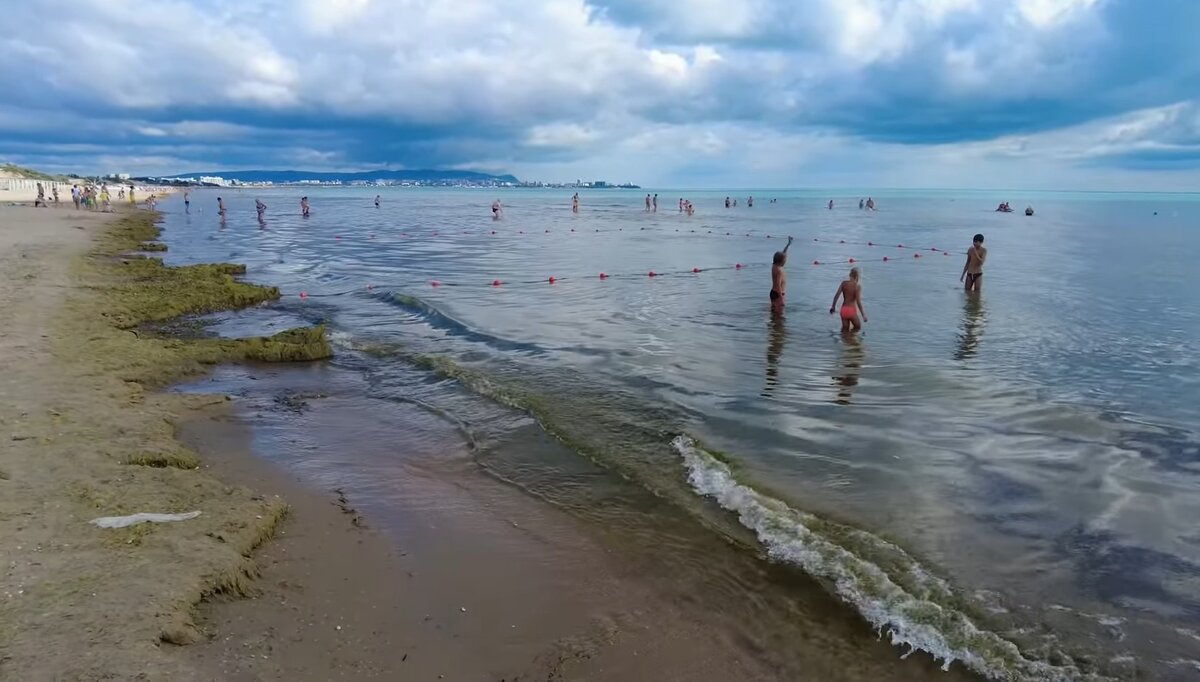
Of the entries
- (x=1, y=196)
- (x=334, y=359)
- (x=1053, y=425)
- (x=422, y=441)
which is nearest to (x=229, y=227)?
(x=1, y=196)

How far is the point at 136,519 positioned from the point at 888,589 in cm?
630

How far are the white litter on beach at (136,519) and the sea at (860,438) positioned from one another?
6.21ft

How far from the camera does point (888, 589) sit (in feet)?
19.6

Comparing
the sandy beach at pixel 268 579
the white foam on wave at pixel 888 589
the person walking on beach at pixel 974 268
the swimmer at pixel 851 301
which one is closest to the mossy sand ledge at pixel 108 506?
the sandy beach at pixel 268 579

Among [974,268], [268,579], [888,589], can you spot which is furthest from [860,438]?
[974,268]

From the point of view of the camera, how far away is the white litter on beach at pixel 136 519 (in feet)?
19.0

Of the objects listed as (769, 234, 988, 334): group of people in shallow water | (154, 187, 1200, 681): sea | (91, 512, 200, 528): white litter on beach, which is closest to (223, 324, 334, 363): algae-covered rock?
(154, 187, 1200, 681): sea

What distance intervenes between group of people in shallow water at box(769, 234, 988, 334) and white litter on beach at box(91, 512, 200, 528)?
43.8 feet

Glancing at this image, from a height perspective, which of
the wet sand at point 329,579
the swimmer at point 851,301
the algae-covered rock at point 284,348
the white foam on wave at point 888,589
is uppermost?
the swimmer at point 851,301

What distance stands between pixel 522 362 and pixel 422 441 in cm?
462

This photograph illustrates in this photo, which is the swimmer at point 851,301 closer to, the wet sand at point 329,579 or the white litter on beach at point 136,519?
the wet sand at point 329,579

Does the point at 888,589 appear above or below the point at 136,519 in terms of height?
below

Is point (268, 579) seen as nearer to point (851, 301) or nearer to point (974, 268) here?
point (851, 301)

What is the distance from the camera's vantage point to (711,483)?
8.06 m
